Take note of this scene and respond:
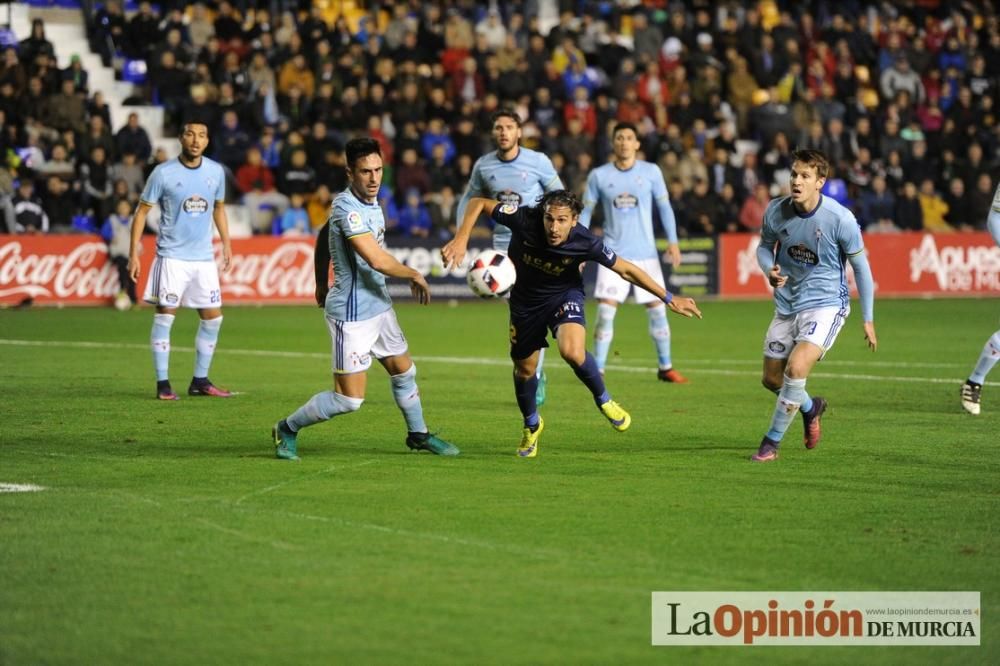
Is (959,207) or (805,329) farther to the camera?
(959,207)

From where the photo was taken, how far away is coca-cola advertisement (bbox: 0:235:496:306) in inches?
952

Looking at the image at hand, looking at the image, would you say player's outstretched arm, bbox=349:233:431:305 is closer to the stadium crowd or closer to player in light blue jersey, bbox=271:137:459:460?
player in light blue jersey, bbox=271:137:459:460

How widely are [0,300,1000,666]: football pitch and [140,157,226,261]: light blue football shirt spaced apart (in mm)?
1416

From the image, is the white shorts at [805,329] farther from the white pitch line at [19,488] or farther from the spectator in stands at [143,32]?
the spectator in stands at [143,32]

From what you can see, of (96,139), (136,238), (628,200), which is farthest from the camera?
(96,139)

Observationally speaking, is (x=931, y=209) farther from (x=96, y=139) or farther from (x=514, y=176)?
(x=514, y=176)

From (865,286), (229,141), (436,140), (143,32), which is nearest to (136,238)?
(865,286)

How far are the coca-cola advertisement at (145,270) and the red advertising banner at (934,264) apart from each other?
699 centimetres

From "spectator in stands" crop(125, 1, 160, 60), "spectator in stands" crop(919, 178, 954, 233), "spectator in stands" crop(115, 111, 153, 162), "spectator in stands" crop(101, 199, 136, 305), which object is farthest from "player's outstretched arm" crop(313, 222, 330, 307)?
"spectator in stands" crop(919, 178, 954, 233)

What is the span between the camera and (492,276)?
9.83 metres

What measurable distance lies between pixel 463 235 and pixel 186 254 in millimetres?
3991

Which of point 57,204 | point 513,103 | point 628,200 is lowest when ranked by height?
point 628,200

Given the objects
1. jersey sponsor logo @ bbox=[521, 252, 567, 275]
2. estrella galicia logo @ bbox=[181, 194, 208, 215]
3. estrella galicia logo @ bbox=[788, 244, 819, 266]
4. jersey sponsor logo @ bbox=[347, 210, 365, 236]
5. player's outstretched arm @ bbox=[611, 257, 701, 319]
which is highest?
estrella galicia logo @ bbox=[181, 194, 208, 215]

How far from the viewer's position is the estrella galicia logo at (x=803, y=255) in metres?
10.2
